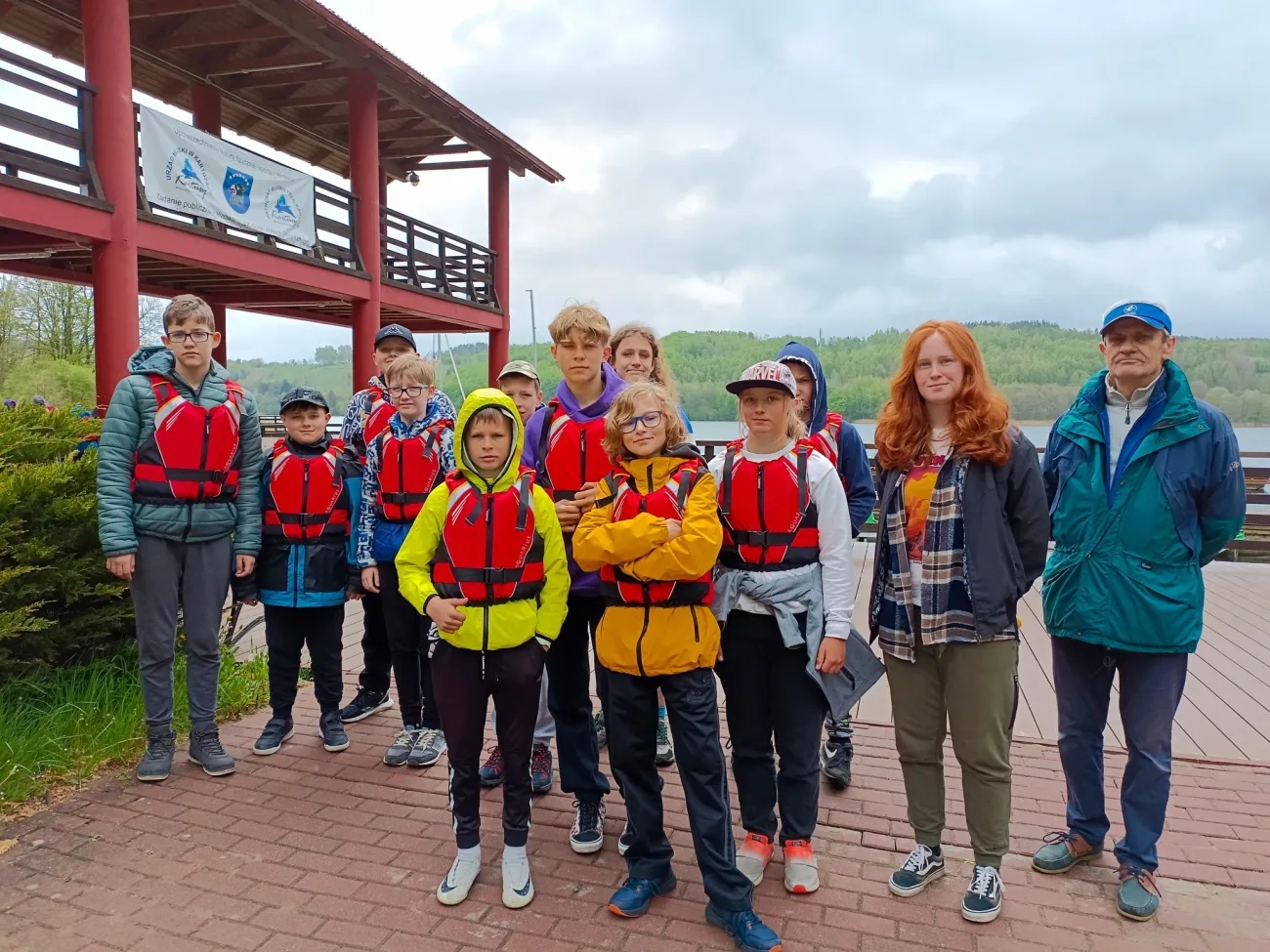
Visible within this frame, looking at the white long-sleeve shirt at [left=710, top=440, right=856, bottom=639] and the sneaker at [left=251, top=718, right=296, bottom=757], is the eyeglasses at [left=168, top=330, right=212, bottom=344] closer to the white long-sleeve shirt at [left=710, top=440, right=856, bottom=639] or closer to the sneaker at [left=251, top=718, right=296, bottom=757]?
the sneaker at [left=251, top=718, right=296, bottom=757]

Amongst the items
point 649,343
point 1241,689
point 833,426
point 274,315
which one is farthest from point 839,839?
point 274,315

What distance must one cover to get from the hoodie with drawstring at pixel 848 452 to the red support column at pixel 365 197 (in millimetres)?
10119

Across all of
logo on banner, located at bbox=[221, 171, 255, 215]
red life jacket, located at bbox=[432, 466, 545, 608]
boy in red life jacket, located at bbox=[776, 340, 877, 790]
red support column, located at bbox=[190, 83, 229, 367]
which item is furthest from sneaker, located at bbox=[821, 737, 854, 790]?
red support column, located at bbox=[190, 83, 229, 367]

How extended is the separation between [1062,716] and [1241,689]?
2991mm

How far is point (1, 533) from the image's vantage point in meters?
3.89

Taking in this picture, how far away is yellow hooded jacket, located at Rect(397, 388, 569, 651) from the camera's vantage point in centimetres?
292

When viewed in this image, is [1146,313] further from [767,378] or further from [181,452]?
[181,452]

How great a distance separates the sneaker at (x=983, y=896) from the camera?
8.94 ft

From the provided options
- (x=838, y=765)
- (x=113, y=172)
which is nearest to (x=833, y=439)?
(x=838, y=765)

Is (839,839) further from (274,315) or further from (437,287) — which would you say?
(274,315)

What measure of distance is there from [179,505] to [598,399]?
205cm

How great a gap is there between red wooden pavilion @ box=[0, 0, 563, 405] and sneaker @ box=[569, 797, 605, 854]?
23.8 ft

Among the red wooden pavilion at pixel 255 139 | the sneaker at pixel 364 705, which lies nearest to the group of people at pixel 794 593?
the sneaker at pixel 364 705

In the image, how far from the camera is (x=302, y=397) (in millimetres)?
3975
